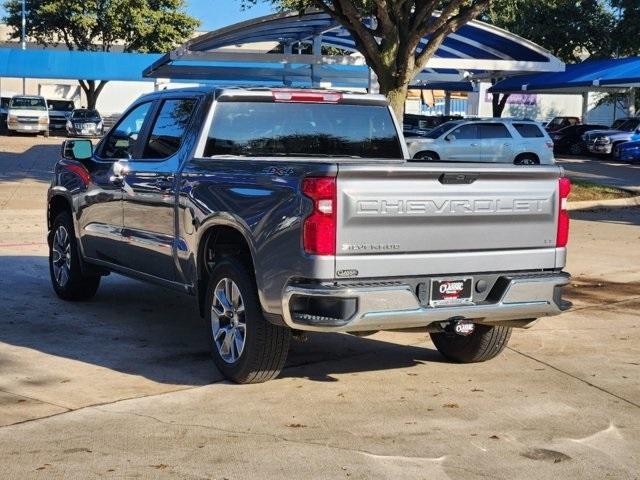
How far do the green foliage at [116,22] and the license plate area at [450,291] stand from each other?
5482 centimetres

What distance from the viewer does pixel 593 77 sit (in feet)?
124

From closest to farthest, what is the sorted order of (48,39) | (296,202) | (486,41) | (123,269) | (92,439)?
(92,439) → (296,202) → (123,269) → (486,41) → (48,39)

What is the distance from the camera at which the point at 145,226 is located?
311 inches

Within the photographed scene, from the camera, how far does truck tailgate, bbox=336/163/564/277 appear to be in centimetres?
596

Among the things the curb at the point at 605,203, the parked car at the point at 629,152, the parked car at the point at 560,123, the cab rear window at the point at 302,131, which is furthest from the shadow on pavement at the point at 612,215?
the parked car at the point at 560,123

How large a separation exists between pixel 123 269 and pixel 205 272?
4.74ft

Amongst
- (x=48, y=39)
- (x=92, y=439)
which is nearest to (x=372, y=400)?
(x=92, y=439)

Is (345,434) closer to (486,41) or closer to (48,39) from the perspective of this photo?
(486,41)

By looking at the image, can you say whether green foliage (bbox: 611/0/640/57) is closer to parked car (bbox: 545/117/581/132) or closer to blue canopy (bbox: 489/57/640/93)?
parked car (bbox: 545/117/581/132)

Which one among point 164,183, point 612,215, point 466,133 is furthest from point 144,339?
point 466,133

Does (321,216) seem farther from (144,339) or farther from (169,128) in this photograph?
(144,339)

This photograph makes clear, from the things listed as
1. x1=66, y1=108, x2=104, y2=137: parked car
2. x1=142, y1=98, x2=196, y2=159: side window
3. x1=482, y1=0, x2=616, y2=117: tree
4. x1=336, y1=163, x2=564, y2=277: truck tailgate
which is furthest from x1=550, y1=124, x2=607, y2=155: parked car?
x1=336, y1=163, x2=564, y2=277: truck tailgate

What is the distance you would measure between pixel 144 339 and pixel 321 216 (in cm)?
277

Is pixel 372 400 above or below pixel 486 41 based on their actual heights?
below
